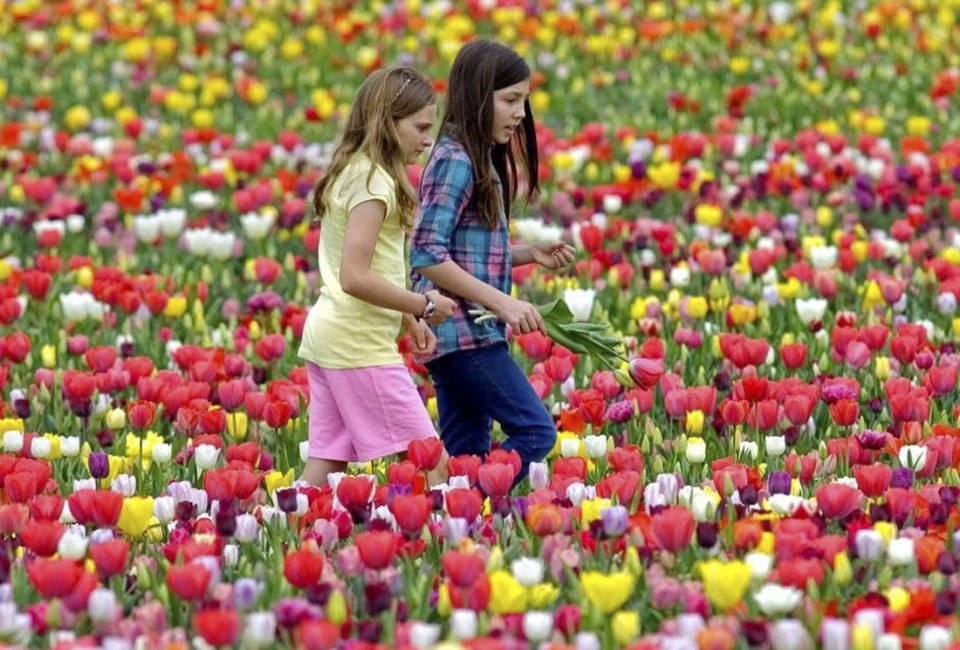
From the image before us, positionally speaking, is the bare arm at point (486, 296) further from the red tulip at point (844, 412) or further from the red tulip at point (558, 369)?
the red tulip at point (558, 369)

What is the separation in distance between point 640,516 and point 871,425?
1792mm

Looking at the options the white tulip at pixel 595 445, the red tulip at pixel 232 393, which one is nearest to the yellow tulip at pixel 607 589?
the white tulip at pixel 595 445

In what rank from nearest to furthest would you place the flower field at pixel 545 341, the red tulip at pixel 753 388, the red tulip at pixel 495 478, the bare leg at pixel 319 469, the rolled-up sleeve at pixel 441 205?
the flower field at pixel 545 341 → the red tulip at pixel 495 478 → the rolled-up sleeve at pixel 441 205 → the bare leg at pixel 319 469 → the red tulip at pixel 753 388

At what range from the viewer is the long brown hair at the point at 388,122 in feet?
16.5

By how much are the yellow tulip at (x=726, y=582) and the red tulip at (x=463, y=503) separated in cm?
72

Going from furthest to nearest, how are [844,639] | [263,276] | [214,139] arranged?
1. [214,139]
2. [263,276]
3. [844,639]

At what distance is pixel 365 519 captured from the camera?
14.4 ft

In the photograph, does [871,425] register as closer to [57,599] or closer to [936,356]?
[936,356]

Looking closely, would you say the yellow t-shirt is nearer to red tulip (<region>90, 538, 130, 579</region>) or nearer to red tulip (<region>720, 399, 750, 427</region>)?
red tulip (<region>720, 399, 750, 427</region>)

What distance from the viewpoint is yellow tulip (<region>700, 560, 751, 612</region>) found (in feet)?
12.0

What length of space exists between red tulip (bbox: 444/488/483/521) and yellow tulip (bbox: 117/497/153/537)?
2.23 feet

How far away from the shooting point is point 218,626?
11.4 feet

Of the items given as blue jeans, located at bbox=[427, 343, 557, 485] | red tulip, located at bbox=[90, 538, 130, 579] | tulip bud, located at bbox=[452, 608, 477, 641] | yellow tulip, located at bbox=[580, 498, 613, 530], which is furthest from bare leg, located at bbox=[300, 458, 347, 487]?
tulip bud, located at bbox=[452, 608, 477, 641]

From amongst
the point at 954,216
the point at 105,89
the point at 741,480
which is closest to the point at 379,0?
the point at 105,89
